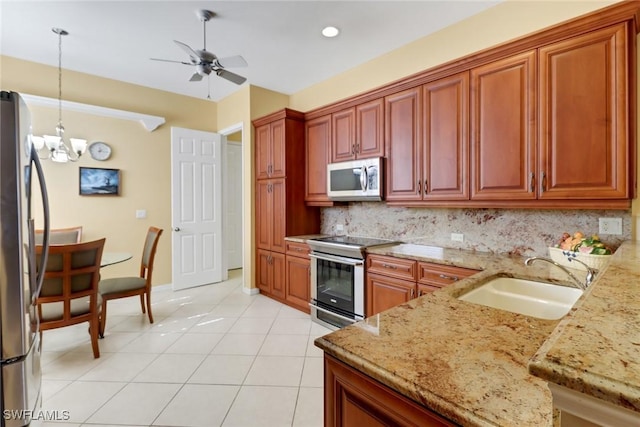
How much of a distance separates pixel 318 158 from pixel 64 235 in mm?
3024

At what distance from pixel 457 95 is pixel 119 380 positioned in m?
3.41

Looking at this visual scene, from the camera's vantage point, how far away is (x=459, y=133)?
2.49 m

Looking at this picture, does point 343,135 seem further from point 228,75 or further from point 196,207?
point 196,207

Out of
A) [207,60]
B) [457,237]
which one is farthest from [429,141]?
[207,60]

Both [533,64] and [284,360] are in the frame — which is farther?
[284,360]

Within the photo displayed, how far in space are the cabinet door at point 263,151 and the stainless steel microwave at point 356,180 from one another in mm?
983

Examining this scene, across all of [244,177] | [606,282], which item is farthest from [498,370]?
[244,177]

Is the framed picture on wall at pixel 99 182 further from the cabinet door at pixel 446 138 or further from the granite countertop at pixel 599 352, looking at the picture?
the granite countertop at pixel 599 352

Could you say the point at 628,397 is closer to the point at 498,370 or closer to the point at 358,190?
the point at 498,370

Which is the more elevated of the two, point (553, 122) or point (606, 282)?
point (553, 122)

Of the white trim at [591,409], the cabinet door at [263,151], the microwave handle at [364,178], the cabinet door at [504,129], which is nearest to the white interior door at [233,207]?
the cabinet door at [263,151]

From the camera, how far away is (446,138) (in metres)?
2.57

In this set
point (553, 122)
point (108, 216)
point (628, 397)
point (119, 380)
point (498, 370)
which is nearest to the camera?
point (628, 397)

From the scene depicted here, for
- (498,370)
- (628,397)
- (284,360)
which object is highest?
(628,397)
